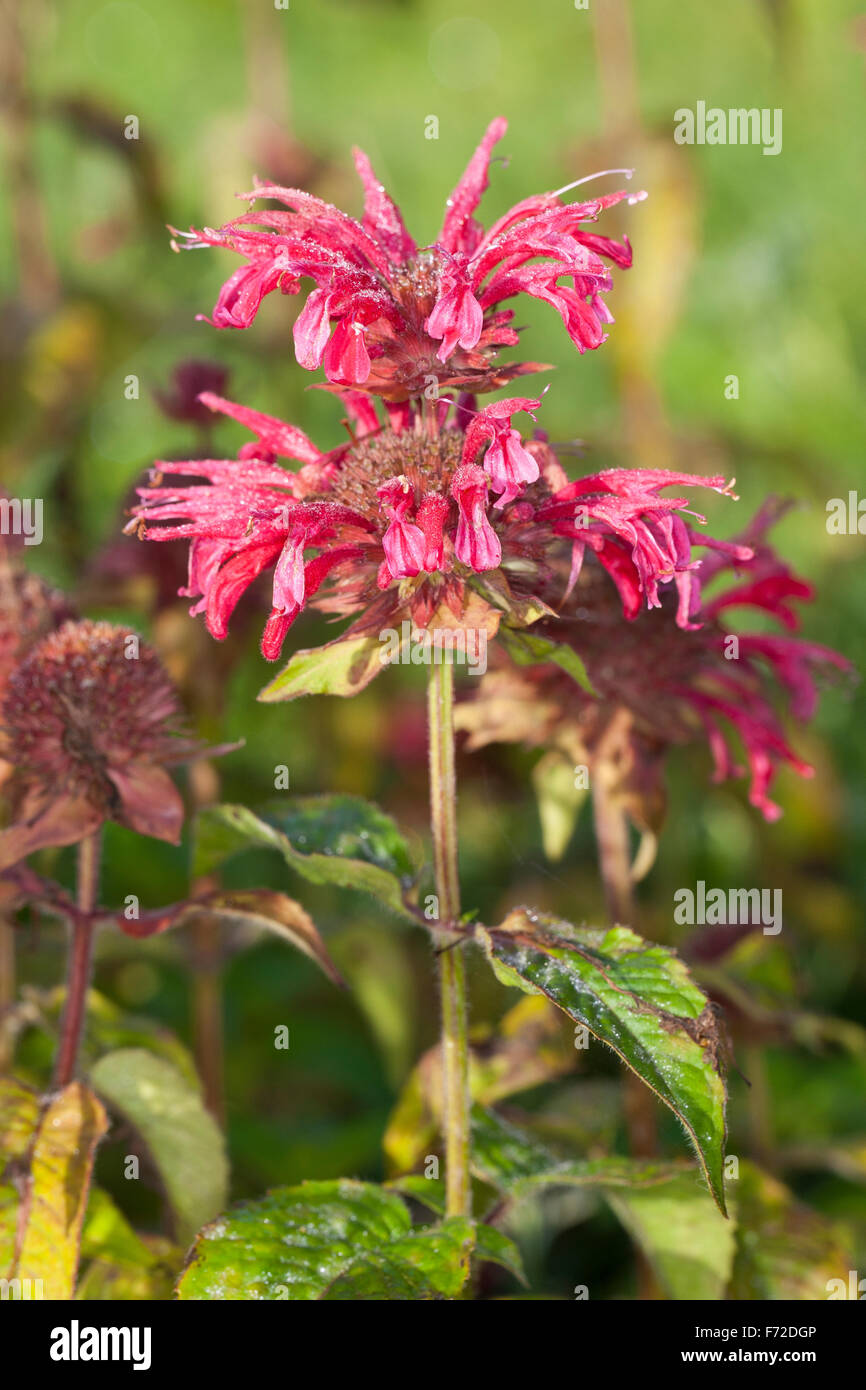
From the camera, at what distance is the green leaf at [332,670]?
85 cm

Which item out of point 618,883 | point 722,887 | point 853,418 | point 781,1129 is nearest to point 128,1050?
point 618,883

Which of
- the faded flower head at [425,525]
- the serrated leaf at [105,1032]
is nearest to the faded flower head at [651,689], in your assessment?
the faded flower head at [425,525]

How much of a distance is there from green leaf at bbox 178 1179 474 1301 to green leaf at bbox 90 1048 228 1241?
13cm

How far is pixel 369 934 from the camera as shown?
4.85 feet

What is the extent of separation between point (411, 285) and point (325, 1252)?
636 mm

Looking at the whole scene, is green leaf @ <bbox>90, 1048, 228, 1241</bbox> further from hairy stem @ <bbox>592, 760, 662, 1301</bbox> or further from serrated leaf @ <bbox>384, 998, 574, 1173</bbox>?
hairy stem @ <bbox>592, 760, 662, 1301</bbox>

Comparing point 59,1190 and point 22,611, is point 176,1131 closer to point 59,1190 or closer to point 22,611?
point 59,1190

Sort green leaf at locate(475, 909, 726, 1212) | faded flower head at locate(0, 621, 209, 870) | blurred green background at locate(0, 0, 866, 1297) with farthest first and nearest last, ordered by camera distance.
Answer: blurred green background at locate(0, 0, 866, 1297) < faded flower head at locate(0, 621, 209, 870) < green leaf at locate(475, 909, 726, 1212)

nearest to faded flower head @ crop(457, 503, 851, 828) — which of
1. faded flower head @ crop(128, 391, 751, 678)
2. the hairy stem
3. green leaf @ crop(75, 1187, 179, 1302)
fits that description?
the hairy stem

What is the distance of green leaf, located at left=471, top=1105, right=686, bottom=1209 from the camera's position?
0.91 m

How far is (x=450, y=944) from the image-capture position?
2.77 ft
